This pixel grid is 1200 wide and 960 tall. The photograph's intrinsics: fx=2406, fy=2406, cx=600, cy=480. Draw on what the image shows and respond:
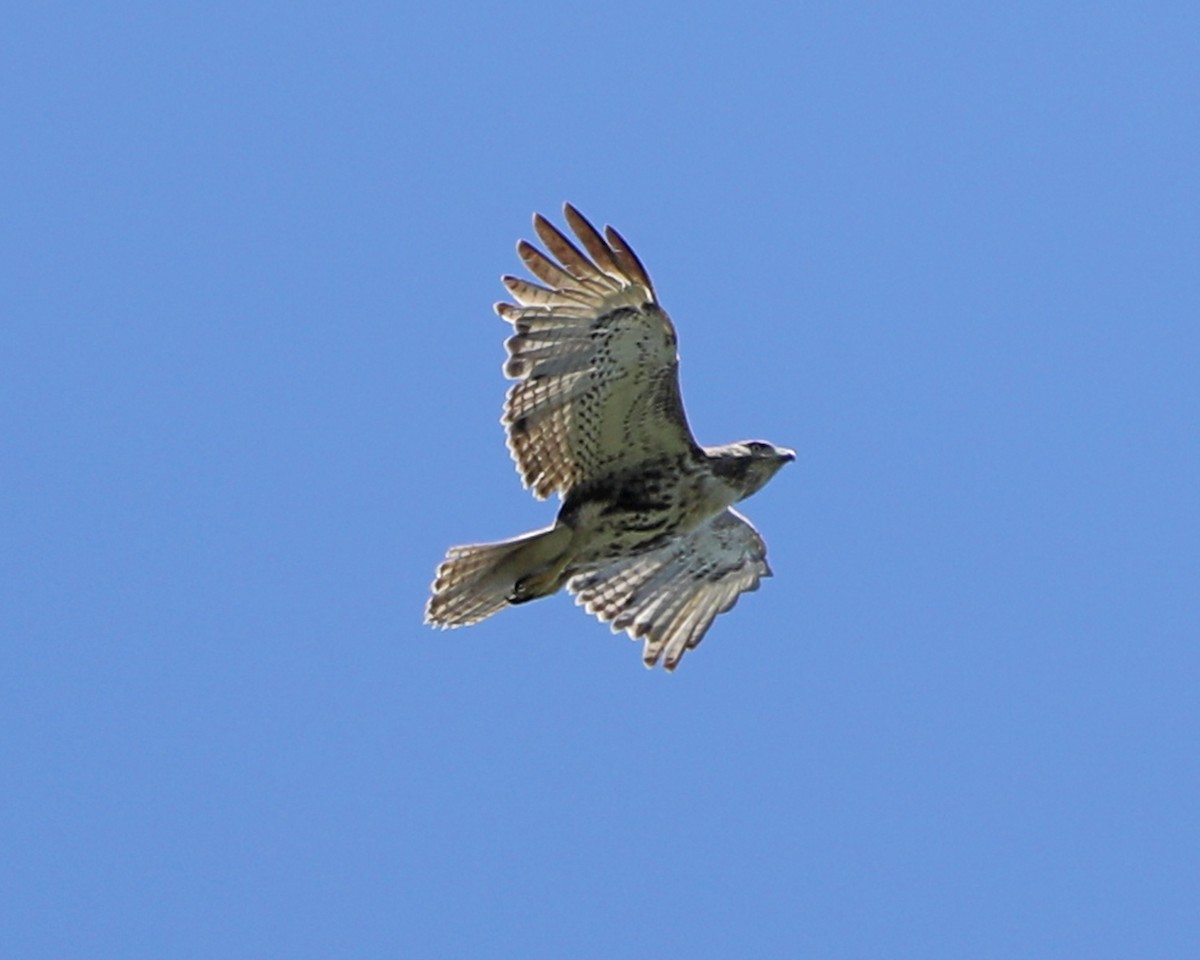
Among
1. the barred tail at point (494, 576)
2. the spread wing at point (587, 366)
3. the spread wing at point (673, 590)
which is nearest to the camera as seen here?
the spread wing at point (587, 366)

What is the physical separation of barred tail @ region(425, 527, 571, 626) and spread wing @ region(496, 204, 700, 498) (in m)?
0.33

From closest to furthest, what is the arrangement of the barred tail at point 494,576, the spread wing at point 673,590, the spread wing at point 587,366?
the spread wing at point 587,366 < the barred tail at point 494,576 < the spread wing at point 673,590

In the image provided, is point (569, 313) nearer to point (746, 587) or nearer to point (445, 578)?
point (445, 578)

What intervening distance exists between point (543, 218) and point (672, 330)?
95 cm

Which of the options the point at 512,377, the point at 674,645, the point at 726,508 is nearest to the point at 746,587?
the point at 674,645

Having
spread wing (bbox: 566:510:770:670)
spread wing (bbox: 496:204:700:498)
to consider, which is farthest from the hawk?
spread wing (bbox: 566:510:770:670)

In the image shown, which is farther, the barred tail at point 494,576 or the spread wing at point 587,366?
the barred tail at point 494,576

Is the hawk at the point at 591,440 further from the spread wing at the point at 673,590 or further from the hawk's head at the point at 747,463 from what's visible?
the spread wing at the point at 673,590

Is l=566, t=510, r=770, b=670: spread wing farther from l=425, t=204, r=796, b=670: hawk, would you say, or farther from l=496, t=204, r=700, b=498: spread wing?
l=496, t=204, r=700, b=498: spread wing

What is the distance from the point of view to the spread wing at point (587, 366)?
1306 centimetres

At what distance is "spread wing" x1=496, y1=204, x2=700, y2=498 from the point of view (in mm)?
13062

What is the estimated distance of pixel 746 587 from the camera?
15531 mm

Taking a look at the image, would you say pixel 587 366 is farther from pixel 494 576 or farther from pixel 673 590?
pixel 673 590

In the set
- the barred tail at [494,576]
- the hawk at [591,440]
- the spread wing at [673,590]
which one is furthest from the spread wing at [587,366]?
the spread wing at [673,590]
